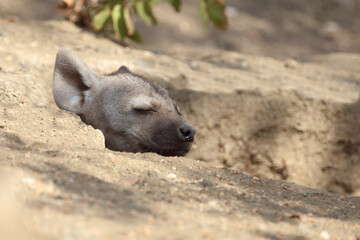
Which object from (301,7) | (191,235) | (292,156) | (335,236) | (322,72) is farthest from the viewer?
(301,7)

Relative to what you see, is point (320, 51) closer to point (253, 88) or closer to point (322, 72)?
point (322, 72)

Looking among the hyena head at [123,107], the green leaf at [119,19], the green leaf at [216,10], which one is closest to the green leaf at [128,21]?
the green leaf at [119,19]

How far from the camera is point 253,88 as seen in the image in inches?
228

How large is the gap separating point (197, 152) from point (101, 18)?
2.01 meters

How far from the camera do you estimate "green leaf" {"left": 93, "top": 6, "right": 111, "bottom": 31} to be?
6270 mm

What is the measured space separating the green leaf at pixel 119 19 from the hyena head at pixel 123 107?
53.8 inches

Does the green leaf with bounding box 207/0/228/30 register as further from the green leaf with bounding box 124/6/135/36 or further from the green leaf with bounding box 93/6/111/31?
the green leaf with bounding box 93/6/111/31

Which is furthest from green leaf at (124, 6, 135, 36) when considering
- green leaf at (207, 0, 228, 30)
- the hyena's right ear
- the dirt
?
the hyena's right ear

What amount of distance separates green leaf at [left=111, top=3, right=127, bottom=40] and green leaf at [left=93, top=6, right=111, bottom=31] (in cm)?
13

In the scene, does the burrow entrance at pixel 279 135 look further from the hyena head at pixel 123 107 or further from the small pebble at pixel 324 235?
the small pebble at pixel 324 235

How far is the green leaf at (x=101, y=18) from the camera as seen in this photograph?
20.6 ft

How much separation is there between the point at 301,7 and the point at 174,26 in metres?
3.37

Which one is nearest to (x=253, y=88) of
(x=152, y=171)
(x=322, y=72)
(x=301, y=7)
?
(x=322, y=72)

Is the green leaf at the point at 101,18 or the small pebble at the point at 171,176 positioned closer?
the small pebble at the point at 171,176
